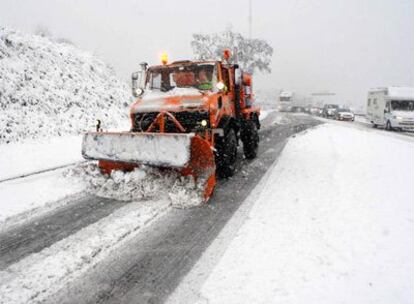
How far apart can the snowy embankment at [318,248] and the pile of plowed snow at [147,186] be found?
0.95 m

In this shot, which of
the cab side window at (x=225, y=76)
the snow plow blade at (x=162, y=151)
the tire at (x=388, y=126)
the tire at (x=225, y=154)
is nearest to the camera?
the snow plow blade at (x=162, y=151)

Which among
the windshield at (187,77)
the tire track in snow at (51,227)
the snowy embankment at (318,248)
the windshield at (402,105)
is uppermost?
the windshield at (187,77)

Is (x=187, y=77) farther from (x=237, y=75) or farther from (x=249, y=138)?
(x=249, y=138)

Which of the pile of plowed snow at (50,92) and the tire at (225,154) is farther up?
the pile of plowed snow at (50,92)

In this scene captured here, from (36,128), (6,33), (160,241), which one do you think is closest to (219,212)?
(160,241)

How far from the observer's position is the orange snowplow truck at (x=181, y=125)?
18.3 feet

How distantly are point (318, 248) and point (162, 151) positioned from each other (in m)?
2.77

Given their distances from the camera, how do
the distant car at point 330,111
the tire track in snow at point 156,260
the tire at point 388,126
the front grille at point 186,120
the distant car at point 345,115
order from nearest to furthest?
the tire track in snow at point 156,260 < the front grille at point 186,120 < the tire at point 388,126 < the distant car at point 345,115 < the distant car at point 330,111

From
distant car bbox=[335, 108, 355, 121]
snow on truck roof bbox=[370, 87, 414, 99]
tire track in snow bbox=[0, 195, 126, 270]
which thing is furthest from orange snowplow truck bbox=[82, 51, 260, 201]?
distant car bbox=[335, 108, 355, 121]

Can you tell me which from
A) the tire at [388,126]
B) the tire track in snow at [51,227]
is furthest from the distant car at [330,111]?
the tire track in snow at [51,227]

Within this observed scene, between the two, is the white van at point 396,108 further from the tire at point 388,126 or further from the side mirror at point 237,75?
the side mirror at point 237,75

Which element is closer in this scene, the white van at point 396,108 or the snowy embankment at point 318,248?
the snowy embankment at point 318,248

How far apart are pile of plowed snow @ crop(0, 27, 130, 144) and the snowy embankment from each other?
8498 millimetres

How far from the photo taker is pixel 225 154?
6.96 meters
